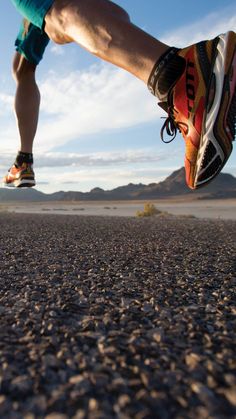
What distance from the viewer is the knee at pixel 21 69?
2671mm

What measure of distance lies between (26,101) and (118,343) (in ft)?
7.74

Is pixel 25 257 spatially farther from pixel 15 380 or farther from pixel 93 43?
pixel 15 380

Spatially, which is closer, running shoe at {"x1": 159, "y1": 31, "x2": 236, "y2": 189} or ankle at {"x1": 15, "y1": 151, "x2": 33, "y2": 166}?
running shoe at {"x1": 159, "y1": 31, "x2": 236, "y2": 189}

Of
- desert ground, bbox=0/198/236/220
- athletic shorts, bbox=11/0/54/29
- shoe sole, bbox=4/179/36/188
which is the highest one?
athletic shorts, bbox=11/0/54/29

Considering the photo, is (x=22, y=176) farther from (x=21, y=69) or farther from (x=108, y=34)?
(x=108, y=34)

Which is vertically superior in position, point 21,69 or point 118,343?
point 21,69

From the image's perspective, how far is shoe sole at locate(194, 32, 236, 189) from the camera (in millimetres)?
1504

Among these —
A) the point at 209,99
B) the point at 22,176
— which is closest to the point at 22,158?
the point at 22,176

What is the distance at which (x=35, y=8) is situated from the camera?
5.41 ft

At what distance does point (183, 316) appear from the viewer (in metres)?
0.98

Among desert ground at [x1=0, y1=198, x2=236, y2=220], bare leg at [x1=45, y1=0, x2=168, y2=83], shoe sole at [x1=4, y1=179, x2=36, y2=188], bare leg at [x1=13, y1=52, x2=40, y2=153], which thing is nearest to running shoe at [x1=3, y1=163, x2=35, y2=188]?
shoe sole at [x1=4, y1=179, x2=36, y2=188]

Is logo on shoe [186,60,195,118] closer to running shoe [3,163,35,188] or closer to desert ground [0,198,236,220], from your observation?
running shoe [3,163,35,188]

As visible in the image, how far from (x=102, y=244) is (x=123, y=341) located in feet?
5.57

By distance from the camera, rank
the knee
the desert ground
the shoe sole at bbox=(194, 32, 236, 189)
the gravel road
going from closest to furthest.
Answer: the gravel road → the shoe sole at bbox=(194, 32, 236, 189) → the knee → the desert ground
